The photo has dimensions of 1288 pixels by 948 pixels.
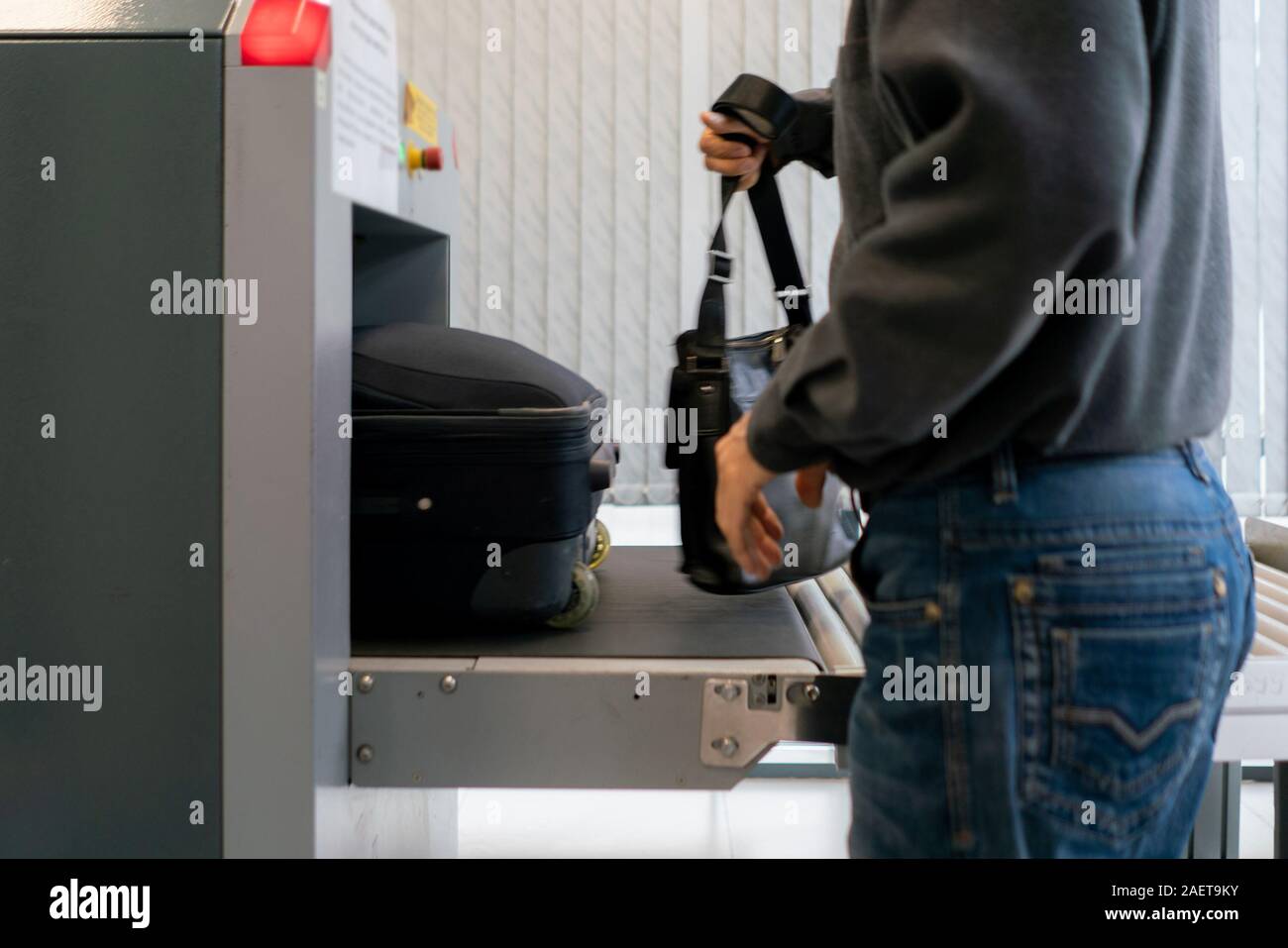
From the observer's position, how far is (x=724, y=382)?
1086 mm

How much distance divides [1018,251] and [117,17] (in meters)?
0.68

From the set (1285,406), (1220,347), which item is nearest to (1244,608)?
(1220,347)

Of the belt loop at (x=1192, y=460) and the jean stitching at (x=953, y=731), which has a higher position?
the belt loop at (x=1192, y=460)

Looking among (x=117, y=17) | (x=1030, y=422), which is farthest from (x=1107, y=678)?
(x=117, y=17)

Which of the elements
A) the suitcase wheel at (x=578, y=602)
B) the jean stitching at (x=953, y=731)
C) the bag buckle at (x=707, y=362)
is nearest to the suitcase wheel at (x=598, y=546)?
Answer: the suitcase wheel at (x=578, y=602)

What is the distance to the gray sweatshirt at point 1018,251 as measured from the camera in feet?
1.84

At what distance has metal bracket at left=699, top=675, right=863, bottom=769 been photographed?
0.95 metres

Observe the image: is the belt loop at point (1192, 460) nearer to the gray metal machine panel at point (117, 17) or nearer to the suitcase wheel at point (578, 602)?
the suitcase wheel at point (578, 602)

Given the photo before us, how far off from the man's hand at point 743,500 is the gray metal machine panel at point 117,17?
50 cm

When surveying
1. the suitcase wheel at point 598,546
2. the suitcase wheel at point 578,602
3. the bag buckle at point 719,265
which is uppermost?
the bag buckle at point 719,265

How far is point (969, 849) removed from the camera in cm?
62

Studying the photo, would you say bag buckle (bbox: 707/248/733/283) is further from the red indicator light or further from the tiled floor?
the tiled floor

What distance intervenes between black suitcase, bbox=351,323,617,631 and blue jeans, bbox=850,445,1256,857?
46 centimetres

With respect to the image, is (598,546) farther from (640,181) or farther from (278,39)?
(640,181)
